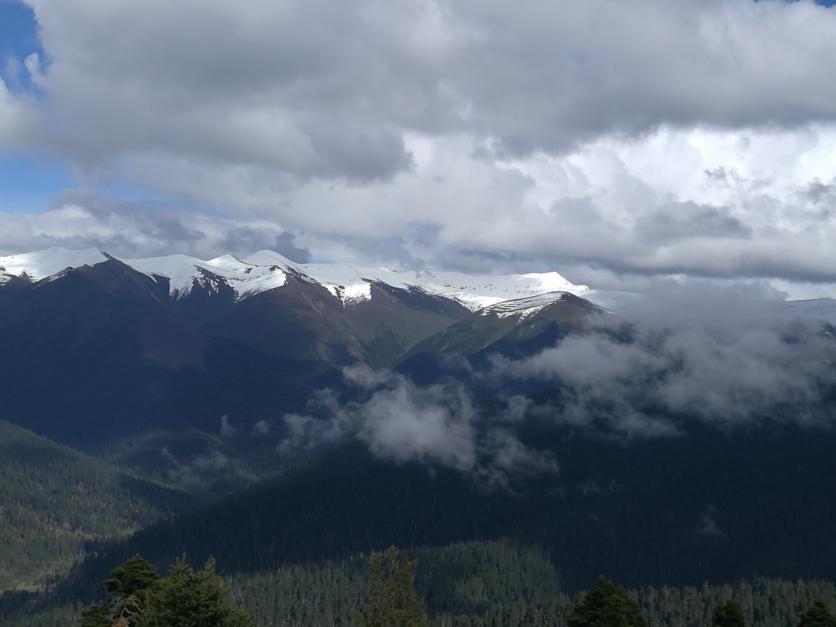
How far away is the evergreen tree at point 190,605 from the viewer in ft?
154

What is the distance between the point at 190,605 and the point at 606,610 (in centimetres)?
3355

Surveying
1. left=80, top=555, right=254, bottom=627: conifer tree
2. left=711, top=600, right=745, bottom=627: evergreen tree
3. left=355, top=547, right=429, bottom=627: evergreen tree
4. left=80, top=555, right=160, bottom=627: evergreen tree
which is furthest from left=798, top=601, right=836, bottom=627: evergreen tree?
left=80, top=555, right=160, bottom=627: evergreen tree

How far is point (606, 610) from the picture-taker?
214 feet

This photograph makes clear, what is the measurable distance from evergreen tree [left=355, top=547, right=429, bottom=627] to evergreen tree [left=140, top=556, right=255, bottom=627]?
26.0ft

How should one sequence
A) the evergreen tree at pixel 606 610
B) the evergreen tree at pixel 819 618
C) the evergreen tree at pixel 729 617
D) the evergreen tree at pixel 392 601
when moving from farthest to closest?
the evergreen tree at pixel 729 617 < the evergreen tree at pixel 819 618 < the evergreen tree at pixel 606 610 < the evergreen tree at pixel 392 601

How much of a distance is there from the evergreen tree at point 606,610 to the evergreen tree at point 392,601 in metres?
23.8

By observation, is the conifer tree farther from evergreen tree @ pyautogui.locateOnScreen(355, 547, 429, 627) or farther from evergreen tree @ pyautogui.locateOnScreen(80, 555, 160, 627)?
evergreen tree @ pyautogui.locateOnScreen(355, 547, 429, 627)

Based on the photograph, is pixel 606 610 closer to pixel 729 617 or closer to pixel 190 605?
pixel 729 617

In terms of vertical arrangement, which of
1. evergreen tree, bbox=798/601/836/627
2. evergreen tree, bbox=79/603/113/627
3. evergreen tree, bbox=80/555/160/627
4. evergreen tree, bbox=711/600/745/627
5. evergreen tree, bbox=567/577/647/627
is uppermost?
evergreen tree, bbox=80/555/160/627

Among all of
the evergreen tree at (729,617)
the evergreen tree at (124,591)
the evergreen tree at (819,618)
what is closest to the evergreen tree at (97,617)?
the evergreen tree at (124,591)

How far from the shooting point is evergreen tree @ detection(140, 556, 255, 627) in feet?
154

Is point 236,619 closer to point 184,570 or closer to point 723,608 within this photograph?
point 184,570

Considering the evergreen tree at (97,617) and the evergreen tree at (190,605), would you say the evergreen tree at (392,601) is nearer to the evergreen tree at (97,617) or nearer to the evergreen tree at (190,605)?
the evergreen tree at (190,605)

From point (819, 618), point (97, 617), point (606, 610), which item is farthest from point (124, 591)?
point (819, 618)
